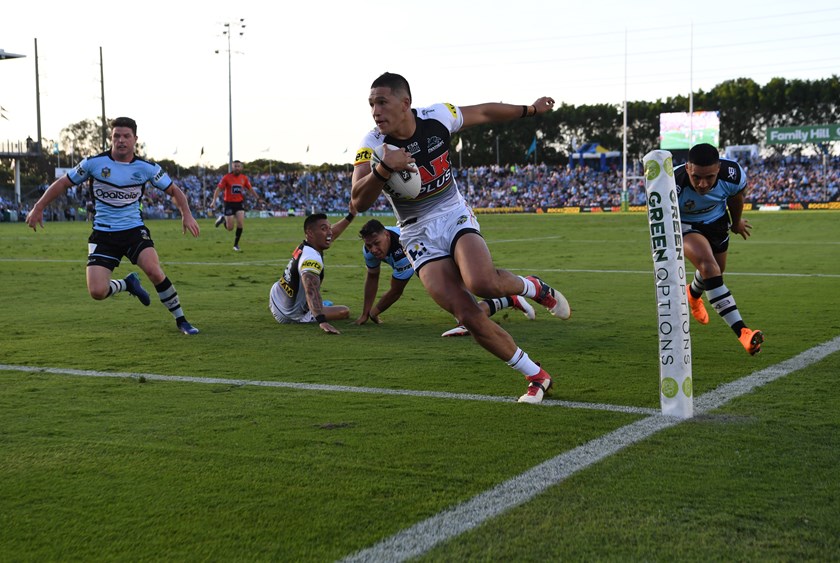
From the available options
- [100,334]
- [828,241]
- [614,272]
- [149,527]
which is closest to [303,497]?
[149,527]

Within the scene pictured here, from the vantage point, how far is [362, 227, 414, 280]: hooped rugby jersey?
30.0 ft

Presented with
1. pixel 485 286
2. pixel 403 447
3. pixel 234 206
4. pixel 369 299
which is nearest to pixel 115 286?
pixel 369 299

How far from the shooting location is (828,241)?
23094mm

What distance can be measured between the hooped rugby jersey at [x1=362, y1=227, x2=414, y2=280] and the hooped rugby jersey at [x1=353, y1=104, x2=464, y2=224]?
9.62ft

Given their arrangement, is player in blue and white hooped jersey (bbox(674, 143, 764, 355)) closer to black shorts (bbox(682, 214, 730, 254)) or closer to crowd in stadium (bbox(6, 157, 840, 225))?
black shorts (bbox(682, 214, 730, 254))

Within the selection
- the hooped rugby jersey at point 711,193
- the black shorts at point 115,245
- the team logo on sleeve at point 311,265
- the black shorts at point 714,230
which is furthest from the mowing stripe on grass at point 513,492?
the black shorts at point 115,245

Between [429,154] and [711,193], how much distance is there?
340cm

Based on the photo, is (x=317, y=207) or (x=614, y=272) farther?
(x=317, y=207)

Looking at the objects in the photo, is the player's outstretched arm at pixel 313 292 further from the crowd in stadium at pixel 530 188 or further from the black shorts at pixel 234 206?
the crowd in stadium at pixel 530 188

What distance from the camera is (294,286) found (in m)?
9.47

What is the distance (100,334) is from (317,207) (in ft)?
246

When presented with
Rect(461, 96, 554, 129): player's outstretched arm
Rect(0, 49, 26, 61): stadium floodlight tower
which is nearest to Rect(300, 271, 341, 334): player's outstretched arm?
Rect(461, 96, 554, 129): player's outstretched arm

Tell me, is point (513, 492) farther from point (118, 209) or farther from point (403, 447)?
point (118, 209)

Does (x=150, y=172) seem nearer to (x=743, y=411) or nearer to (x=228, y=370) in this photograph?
(x=228, y=370)
